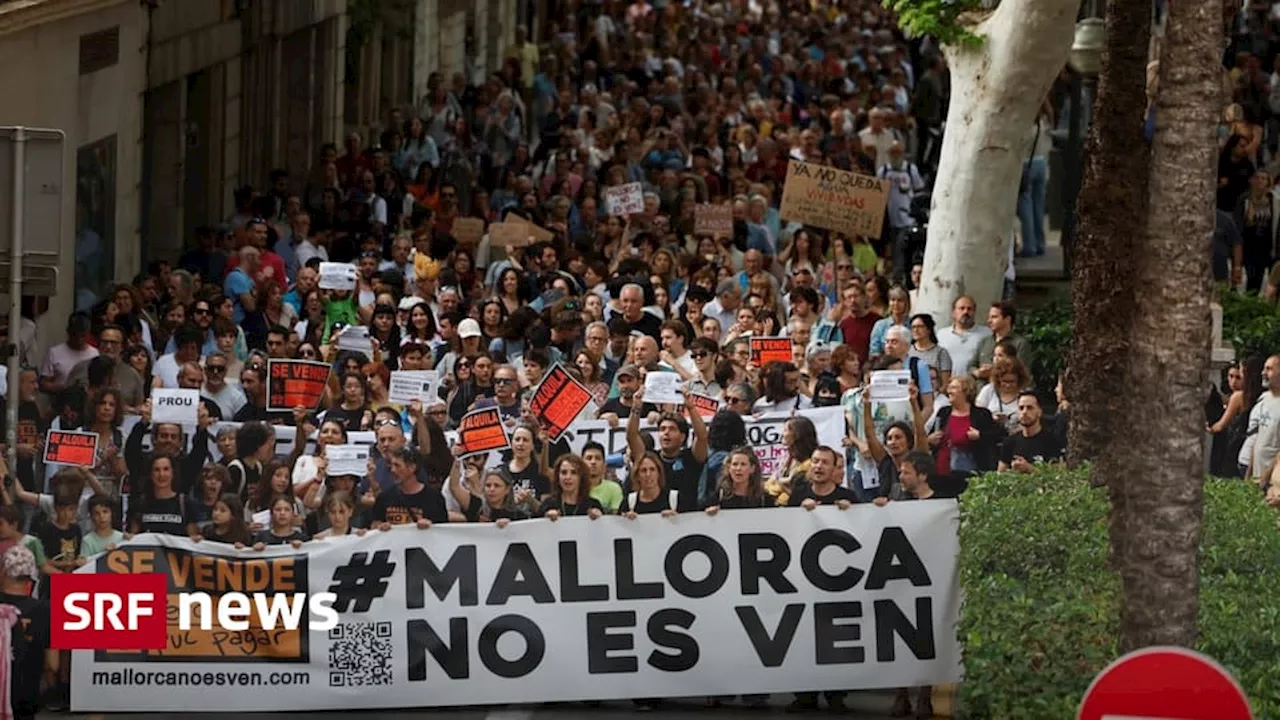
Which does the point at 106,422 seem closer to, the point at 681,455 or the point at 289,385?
the point at 289,385

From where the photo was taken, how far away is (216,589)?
1341cm

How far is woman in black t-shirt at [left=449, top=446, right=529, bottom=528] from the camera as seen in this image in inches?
552

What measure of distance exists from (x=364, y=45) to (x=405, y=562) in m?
24.3

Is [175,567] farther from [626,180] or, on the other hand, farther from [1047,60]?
[626,180]

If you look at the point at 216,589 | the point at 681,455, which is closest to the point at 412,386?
the point at 681,455

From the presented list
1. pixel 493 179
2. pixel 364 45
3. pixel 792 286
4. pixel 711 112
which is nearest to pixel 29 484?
pixel 792 286

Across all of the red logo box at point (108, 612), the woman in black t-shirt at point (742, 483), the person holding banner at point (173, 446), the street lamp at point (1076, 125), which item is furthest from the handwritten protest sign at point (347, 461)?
the street lamp at point (1076, 125)

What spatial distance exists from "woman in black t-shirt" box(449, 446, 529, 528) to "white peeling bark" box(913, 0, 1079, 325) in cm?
648

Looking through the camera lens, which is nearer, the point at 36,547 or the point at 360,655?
the point at 360,655

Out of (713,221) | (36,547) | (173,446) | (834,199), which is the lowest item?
(36,547)

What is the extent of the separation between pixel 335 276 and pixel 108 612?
6.65 meters

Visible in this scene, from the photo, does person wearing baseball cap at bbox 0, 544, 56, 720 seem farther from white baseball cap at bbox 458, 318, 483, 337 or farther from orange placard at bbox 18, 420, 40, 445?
white baseball cap at bbox 458, 318, 483, 337

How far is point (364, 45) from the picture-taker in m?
37.2

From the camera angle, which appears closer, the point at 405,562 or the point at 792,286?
the point at 405,562
